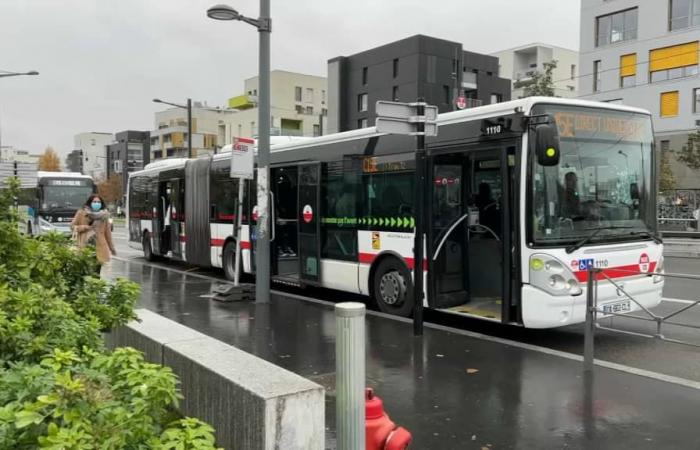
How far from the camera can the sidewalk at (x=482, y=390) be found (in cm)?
473

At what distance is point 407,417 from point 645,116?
5.45 meters

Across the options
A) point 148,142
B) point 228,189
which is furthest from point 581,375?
point 148,142

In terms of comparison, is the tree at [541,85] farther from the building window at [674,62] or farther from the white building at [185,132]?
the white building at [185,132]

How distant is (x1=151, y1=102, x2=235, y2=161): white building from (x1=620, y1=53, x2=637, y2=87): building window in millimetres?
59704

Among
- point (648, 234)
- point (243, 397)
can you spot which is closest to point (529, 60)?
point (648, 234)

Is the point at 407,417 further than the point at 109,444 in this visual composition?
Yes

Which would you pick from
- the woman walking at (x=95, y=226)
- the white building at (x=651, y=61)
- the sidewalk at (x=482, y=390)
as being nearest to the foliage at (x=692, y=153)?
the white building at (x=651, y=61)

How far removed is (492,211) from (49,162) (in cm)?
10420

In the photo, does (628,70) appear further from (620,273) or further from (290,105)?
(290,105)

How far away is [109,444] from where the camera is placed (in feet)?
7.86

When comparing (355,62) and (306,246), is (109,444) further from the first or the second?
(355,62)

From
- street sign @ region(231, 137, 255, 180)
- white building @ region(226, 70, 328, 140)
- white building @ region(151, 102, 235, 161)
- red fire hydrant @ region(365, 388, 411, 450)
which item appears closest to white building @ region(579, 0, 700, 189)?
street sign @ region(231, 137, 255, 180)

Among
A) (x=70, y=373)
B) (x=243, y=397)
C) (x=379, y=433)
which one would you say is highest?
(x=70, y=373)

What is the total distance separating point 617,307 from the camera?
7371 mm
